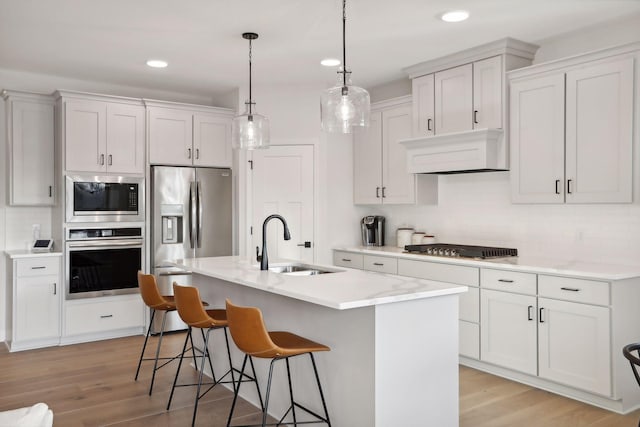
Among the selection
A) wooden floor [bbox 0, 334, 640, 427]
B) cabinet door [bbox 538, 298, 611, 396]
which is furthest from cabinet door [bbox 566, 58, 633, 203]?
wooden floor [bbox 0, 334, 640, 427]

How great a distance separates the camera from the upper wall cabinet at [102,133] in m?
5.18

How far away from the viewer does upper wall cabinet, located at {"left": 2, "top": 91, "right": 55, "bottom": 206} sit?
515 centimetres

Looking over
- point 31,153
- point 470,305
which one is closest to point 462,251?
point 470,305

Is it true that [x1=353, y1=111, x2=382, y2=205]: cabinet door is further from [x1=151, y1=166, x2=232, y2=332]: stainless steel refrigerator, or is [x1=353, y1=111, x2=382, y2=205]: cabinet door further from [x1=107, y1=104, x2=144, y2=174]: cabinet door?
[x1=107, y1=104, x2=144, y2=174]: cabinet door

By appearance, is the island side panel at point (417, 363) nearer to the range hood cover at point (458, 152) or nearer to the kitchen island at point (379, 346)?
the kitchen island at point (379, 346)

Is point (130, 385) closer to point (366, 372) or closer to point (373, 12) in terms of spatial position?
point (366, 372)

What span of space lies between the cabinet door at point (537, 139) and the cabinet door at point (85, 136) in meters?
3.83

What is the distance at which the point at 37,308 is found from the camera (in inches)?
197

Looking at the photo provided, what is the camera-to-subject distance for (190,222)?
5727 millimetres

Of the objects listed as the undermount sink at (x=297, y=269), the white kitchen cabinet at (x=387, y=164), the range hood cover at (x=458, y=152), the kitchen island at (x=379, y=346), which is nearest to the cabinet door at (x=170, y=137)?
the white kitchen cabinet at (x=387, y=164)

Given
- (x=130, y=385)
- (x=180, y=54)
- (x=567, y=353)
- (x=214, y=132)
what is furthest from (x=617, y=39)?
(x=130, y=385)

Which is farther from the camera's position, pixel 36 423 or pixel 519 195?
pixel 519 195

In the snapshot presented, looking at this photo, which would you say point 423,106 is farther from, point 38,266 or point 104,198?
point 38,266

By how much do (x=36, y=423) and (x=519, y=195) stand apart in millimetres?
3786
